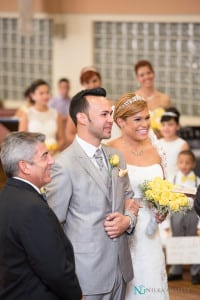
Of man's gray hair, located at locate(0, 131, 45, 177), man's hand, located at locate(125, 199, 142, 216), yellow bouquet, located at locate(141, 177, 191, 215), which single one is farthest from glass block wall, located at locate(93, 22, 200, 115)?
man's gray hair, located at locate(0, 131, 45, 177)

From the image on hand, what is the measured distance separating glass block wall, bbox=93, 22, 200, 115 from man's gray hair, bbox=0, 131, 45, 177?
9028 millimetres

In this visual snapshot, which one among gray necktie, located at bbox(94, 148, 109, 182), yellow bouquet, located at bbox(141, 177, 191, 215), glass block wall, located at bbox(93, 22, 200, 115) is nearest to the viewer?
gray necktie, located at bbox(94, 148, 109, 182)

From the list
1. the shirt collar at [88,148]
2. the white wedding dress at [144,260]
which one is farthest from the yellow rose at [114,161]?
the white wedding dress at [144,260]

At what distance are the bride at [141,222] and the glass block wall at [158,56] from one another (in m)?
7.66

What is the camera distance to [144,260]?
504 centimetres

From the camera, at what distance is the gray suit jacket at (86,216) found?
4.23 metres

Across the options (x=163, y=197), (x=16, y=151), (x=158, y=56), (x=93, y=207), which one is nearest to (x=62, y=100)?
(x=158, y=56)

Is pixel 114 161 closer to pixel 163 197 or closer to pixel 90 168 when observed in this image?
pixel 90 168

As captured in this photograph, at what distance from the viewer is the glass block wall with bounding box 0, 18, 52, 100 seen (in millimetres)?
14500

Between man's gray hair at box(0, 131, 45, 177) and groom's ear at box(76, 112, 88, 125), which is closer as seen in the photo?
man's gray hair at box(0, 131, 45, 177)

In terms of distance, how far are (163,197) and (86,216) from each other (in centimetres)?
65

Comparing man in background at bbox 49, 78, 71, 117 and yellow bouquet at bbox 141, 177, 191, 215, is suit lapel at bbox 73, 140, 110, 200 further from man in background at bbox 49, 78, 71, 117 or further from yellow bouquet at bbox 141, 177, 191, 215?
man in background at bbox 49, 78, 71, 117

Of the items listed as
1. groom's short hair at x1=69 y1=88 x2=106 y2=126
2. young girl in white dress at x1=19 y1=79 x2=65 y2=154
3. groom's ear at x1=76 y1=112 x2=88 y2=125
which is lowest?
young girl in white dress at x1=19 y1=79 x2=65 y2=154

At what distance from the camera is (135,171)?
5125mm
